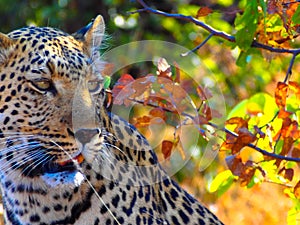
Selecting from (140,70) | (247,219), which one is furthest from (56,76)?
(140,70)

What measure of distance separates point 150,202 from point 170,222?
0.76 feet

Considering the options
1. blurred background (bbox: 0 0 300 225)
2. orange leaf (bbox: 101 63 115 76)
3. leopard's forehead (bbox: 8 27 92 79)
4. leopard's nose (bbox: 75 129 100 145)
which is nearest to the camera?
leopard's nose (bbox: 75 129 100 145)

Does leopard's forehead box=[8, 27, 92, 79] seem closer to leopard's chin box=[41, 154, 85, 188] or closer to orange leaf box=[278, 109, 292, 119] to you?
leopard's chin box=[41, 154, 85, 188]

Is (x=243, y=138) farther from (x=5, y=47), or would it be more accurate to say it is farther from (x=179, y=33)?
(x=179, y=33)

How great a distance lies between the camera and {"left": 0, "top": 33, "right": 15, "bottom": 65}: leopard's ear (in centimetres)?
498

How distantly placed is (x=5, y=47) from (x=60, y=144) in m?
0.67

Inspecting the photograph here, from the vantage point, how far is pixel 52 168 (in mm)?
4965

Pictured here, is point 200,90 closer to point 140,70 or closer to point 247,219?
point 247,219

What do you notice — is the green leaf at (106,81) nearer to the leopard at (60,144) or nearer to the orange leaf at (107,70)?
the leopard at (60,144)

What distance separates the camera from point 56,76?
16.0 ft

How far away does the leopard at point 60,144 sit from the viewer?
4848 millimetres

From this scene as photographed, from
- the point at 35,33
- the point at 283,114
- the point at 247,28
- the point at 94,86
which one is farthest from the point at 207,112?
the point at 35,33

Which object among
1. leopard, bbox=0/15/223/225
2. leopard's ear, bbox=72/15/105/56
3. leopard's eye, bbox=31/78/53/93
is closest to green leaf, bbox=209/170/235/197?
leopard, bbox=0/15/223/225

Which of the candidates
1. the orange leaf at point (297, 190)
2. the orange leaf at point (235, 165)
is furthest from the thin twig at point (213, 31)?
the orange leaf at point (297, 190)
